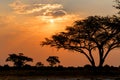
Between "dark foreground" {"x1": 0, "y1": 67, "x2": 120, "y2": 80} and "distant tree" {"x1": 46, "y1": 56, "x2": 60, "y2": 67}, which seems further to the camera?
"distant tree" {"x1": 46, "y1": 56, "x2": 60, "y2": 67}

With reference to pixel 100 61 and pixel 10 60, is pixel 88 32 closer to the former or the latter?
pixel 100 61

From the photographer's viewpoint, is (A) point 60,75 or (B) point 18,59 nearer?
(A) point 60,75

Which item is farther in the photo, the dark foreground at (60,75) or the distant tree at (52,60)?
the distant tree at (52,60)

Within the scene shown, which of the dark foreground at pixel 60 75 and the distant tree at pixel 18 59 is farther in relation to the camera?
the distant tree at pixel 18 59

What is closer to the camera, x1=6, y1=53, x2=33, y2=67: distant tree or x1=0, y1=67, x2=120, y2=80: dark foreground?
x1=0, y1=67, x2=120, y2=80: dark foreground

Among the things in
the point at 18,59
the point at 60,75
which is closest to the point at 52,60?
the point at 18,59

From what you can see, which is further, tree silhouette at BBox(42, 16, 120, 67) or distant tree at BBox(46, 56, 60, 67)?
distant tree at BBox(46, 56, 60, 67)

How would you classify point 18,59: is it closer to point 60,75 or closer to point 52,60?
point 52,60

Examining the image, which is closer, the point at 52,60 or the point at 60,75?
the point at 60,75

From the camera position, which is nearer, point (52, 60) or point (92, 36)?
point (92, 36)

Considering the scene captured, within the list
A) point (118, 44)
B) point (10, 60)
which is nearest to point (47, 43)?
point (118, 44)

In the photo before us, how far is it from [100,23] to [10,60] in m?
36.6

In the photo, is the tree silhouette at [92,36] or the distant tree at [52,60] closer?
the tree silhouette at [92,36]

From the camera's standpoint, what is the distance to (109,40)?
7981cm
